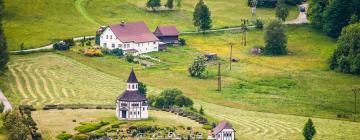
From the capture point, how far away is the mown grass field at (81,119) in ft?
493

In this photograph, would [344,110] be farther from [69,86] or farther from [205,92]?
[69,86]

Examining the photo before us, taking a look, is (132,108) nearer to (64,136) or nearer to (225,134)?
(64,136)

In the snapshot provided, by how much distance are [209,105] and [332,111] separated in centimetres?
2131

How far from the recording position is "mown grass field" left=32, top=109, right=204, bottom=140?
150375mm

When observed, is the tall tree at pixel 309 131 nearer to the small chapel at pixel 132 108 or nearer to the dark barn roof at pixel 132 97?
the small chapel at pixel 132 108

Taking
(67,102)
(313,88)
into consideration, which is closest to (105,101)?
(67,102)

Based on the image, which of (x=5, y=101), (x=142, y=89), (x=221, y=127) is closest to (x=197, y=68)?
(x=142, y=89)

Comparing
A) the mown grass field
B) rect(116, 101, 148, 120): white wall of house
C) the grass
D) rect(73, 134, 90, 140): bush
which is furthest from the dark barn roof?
rect(73, 134, 90, 140): bush

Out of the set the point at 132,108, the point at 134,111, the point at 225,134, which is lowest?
the point at 225,134

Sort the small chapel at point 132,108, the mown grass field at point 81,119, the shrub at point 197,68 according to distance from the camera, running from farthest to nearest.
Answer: the shrub at point 197,68 < the small chapel at point 132,108 < the mown grass field at point 81,119

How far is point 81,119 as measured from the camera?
156625 mm

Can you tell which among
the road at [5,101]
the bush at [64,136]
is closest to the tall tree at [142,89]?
the road at [5,101]

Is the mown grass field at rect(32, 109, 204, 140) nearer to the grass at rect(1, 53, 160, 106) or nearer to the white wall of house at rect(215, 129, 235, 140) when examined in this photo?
the white wall of house at rect(215, 129, 235, 140)

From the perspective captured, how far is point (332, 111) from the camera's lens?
→ 176125 millimetres
